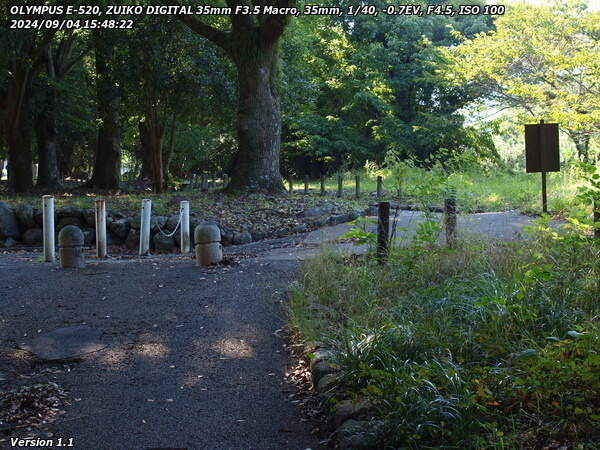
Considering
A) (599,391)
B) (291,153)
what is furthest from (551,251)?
(291,153)

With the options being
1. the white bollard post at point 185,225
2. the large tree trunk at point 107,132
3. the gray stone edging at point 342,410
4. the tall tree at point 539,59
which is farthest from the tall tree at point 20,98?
the gray stone edging at point 342,410

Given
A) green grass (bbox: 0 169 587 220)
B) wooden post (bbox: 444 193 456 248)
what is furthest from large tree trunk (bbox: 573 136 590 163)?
wooden post (bbox: 444 193 456 248)

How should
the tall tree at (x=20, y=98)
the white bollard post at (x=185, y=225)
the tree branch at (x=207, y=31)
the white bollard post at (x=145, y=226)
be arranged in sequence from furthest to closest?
the tall tree at (x=20, y=98) < the tree branch at (x=207, y=31) < the white bollard post at (x=145, y=226) < the white bollard post at (x=185, y=225)

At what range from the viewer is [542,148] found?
1131 cm

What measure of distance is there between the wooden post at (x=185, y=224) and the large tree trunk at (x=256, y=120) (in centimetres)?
650

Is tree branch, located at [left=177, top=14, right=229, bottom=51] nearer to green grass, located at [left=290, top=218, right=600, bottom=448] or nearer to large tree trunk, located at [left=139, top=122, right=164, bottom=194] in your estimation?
large tree trunk, located at [left=139, top=122, right=164, bottom=194]

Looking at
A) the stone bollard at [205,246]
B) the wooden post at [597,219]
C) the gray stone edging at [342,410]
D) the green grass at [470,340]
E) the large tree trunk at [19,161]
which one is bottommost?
the gray stone edging at [342,410]

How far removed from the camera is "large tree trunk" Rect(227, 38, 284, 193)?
2048cm

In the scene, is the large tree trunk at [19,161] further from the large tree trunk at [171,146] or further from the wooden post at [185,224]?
the wooden post at [185,224]

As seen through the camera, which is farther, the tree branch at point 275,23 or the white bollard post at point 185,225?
the tree branch at point 275,23

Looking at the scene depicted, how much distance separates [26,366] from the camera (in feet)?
21.2

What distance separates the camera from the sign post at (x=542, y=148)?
1129 cm

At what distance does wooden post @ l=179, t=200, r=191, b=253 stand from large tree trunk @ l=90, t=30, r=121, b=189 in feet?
44.7

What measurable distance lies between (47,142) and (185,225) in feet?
63.3
